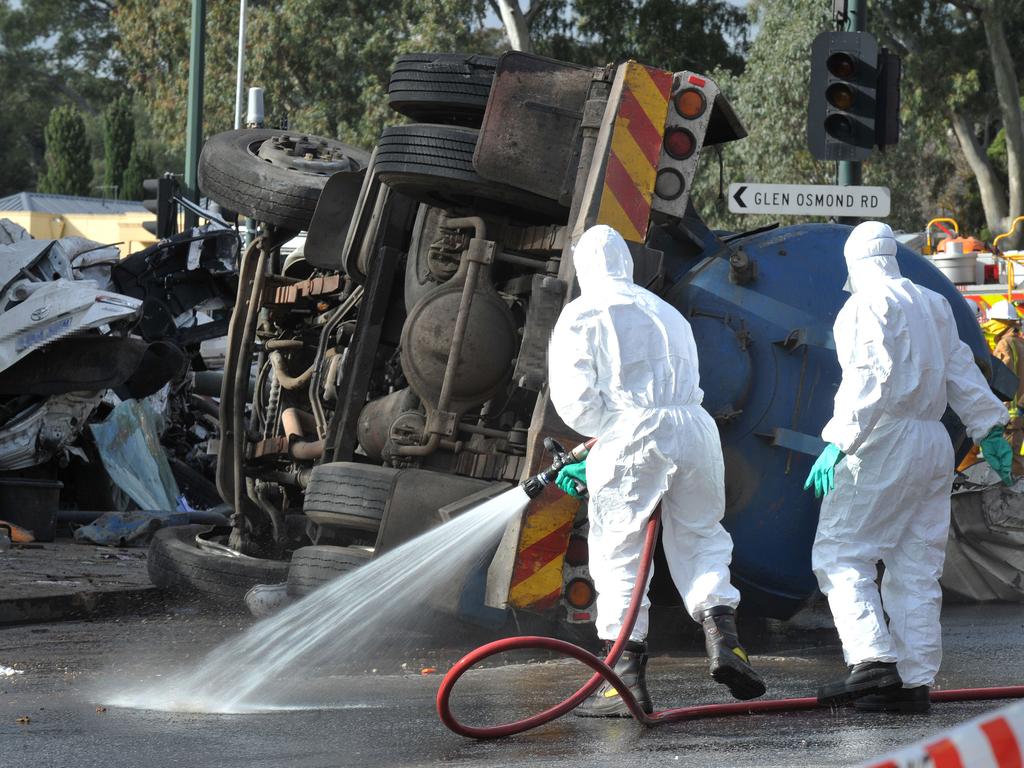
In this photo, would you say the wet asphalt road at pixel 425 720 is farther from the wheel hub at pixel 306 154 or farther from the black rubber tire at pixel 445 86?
the wheel hub at pixel 306 154

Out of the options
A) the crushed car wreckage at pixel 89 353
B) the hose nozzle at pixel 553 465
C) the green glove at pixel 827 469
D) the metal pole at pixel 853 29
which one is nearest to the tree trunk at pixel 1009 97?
the metal pole at pixel 853 29

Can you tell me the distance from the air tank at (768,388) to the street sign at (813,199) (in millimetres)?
3219

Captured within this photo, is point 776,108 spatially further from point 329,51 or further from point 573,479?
point 573,479

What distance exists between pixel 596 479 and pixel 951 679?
5.63ft

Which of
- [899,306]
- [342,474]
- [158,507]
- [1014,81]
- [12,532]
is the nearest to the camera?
[899,306]

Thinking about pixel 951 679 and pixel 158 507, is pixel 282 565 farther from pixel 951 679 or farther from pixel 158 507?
pixel 158 507

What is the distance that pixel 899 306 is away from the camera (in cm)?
552

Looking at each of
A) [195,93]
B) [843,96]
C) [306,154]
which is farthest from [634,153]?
[195,93]

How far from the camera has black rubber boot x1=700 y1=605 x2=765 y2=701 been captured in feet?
16.6

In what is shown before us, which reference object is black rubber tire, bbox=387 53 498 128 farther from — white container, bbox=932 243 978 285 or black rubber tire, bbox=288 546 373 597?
white container, bbox=932 243 978 285

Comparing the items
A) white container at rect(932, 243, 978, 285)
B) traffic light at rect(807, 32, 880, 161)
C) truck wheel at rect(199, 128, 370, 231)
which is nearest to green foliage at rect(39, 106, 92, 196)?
white container at rect(932, 243, 978, 285)

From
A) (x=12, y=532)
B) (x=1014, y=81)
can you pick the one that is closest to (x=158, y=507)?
(x=12, y=532)

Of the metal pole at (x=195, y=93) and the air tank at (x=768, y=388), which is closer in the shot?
the air tank at (x=768, y=388)

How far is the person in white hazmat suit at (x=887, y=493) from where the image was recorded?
17.6ft
